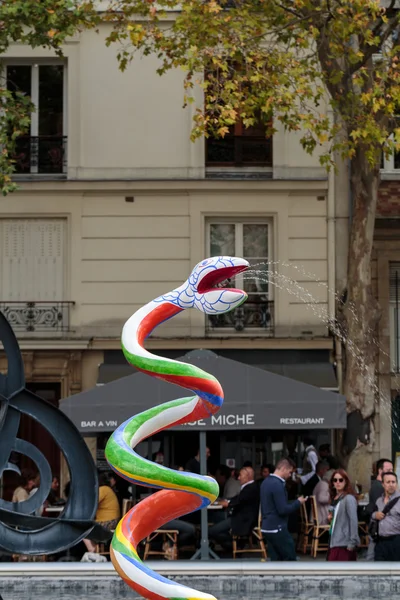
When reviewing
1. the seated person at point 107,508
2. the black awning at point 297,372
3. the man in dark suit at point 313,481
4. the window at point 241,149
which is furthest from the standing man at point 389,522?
the window at point 241,149

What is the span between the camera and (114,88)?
25.6 m

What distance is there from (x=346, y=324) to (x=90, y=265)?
5.31m

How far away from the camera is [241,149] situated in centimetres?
2570

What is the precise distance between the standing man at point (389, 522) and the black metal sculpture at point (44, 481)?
2.94 m

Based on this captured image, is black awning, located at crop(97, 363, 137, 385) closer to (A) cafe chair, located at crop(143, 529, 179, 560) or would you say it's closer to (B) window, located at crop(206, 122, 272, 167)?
(B) window, located at crop(206, 122, 272, 167)

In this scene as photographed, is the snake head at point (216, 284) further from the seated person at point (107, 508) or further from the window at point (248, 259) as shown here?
the window at point (248, 259)

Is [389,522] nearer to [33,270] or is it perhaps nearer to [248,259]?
[248,259]

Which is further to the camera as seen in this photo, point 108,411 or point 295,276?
point 295,276

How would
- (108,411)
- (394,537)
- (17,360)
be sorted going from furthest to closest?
1. (108,411)
2. (394,537)
3. (17,360)

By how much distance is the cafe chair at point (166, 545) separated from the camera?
16.5 meters

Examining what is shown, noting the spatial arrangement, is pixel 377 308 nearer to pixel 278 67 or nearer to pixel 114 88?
pixel 278 67

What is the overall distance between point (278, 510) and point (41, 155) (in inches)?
514

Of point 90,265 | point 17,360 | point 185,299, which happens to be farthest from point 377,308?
point 185,299

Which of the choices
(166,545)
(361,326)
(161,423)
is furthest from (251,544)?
(161,423)
